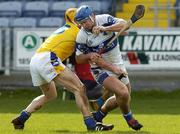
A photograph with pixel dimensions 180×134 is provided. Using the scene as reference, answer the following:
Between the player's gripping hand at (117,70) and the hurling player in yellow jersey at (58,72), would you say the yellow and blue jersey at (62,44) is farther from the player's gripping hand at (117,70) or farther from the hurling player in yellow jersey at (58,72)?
the player's gripping hand at (117,70)

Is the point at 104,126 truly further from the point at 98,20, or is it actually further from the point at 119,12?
the point at 119,12

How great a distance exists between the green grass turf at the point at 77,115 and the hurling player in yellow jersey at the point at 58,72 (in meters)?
0.28

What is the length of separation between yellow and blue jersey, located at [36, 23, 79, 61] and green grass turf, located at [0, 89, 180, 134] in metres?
1.26

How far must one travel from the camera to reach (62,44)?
12.3 metres

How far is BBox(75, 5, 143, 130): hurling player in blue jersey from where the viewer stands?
11727 mm

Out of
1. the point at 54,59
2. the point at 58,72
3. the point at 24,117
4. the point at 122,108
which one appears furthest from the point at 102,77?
the point at 24,117

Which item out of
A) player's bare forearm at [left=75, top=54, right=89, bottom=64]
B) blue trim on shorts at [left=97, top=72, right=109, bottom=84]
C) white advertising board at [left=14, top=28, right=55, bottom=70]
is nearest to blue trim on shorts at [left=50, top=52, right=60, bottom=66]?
player's bare forearm at [left=75, top=54, right=89, bottom=64]

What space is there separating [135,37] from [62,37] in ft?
29.3

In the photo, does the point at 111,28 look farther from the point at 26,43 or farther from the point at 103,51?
the point at 26,43

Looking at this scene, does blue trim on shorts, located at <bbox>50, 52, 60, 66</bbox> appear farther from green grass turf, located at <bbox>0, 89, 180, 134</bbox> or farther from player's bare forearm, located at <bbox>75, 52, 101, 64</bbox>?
green grass turf, located at <bbox>0, 89, 180, 134</bbox>

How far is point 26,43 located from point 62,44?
8913mm

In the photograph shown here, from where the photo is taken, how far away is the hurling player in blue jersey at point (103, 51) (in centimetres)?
1173

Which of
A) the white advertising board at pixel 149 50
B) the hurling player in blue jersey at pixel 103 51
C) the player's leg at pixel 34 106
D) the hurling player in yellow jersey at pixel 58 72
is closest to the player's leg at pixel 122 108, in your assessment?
the hurling player in blue jersey at pixel 103 51

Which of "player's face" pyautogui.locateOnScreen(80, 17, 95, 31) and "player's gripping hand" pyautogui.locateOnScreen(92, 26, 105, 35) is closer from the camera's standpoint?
"player's gripping hand" pyautogui.locateOnScreen(92, 26, 105, 35)
